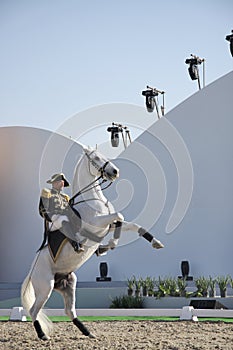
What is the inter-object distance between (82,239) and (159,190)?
40.6 ft

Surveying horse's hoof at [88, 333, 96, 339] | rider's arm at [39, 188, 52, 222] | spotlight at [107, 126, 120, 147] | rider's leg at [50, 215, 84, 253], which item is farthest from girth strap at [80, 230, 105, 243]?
spotlight at [107, 126, 120, 147]

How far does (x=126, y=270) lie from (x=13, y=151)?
18.5 ft

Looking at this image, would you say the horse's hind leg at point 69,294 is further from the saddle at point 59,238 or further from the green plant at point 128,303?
the green plant at point 128,303

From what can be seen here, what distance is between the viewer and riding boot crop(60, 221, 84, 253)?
24.1 ft

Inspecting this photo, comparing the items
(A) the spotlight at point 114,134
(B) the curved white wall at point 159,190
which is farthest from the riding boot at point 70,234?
(A) the spotlight at point 114,134

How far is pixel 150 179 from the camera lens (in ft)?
65.9

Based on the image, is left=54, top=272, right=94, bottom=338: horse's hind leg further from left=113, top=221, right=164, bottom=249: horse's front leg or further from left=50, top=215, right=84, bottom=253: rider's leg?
left=113, top=221, right=164, bottom=249: horse's front leg

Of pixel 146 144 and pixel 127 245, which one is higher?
pixel 146 144

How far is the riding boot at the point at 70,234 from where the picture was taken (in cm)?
736

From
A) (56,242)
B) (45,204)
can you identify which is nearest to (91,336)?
(56,242)

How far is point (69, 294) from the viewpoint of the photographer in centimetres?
804

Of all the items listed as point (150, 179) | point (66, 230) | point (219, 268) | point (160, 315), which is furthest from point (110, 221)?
point (150, 179)

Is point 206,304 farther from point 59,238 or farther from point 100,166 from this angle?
point 100,166

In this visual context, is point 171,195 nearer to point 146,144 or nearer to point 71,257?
point 146,144
